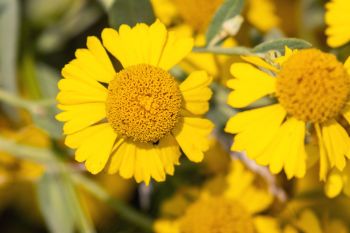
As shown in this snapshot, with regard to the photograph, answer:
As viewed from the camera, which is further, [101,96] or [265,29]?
[265,29]

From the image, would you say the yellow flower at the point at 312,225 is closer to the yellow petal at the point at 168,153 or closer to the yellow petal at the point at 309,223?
the yellow petal at the point at 309,223

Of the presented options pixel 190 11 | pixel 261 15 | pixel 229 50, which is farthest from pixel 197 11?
pixel 229 50

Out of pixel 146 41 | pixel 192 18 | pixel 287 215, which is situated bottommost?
pixel 287 215

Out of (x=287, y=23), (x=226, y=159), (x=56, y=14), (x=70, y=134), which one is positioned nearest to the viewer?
(x=70, y=134)

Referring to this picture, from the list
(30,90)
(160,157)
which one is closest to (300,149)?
(160,157)

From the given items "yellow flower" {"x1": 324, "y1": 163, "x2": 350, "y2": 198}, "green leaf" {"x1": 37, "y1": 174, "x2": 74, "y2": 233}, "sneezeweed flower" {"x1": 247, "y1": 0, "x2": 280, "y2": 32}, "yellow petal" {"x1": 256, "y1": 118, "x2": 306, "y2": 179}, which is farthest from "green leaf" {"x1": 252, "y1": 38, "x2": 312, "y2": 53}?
"green leaf" {"x1": 37, "y1": 174, "x2": 74, "y2": 233}

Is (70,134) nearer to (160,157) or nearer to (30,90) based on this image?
(160,157)

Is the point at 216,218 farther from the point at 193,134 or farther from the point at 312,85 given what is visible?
the point at 312,85
